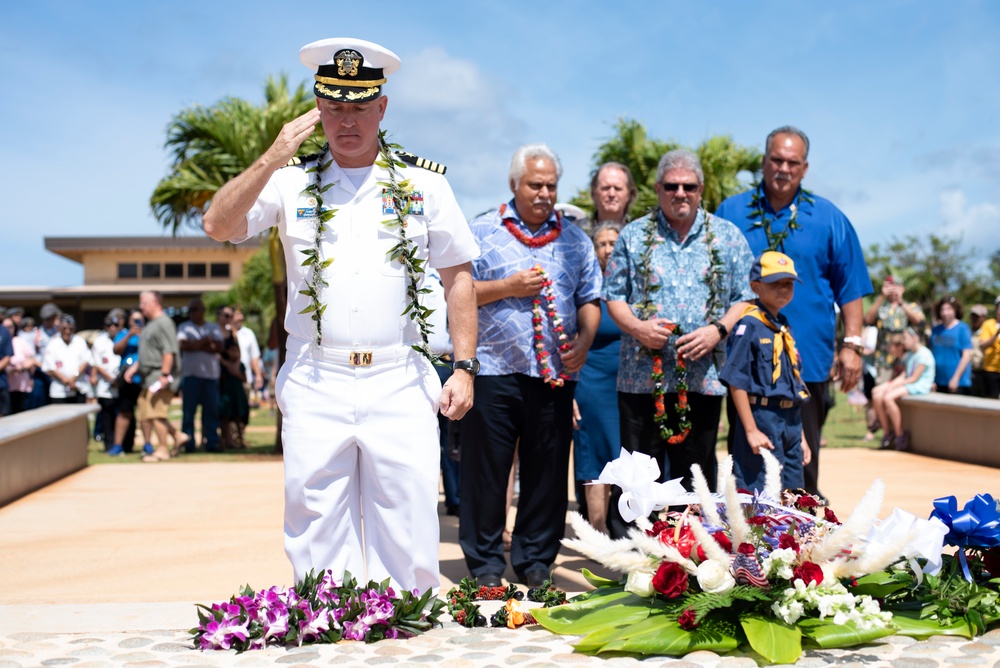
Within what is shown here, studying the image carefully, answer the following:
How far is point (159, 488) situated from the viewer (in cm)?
969

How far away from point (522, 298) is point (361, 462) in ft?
5.97

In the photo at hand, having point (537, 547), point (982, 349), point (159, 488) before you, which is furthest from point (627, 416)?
point (982, 349)

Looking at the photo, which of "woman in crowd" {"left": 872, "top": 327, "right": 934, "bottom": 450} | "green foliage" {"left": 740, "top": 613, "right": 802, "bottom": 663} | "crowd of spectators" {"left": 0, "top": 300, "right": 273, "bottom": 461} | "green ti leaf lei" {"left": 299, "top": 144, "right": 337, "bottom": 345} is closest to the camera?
"green foliage" {"left": 740, "top": 613, "right": 802, "bottom": 663}

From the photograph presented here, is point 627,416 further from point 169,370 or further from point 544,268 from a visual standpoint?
point 169,370

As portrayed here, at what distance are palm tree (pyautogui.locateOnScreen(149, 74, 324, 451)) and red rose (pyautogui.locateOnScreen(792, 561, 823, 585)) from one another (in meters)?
10.9

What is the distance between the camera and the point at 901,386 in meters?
12.6

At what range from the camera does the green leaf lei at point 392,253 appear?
381 cm

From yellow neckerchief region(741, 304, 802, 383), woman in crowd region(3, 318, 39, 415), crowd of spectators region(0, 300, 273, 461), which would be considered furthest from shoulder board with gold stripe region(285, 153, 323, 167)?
woman in crowd region(3, 318, 39, 415)

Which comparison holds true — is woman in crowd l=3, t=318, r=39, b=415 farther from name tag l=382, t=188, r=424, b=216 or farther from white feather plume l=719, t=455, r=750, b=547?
white feather plume l=719, t=455, r=750, b=547

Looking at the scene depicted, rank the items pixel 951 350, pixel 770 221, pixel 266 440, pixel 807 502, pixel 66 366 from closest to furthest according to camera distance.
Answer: pixel 807 502
pixel 770 221
pixel 951 350
pixel 66 366
pixel 266 440

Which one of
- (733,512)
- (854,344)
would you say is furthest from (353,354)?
(854,344)

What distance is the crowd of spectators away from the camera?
13.1m

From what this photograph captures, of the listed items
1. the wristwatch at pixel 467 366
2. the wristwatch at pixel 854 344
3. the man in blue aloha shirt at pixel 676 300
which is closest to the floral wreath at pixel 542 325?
the man in blue aloha shirt at pixel 676 300

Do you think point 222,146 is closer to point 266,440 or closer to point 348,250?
point 266,440
